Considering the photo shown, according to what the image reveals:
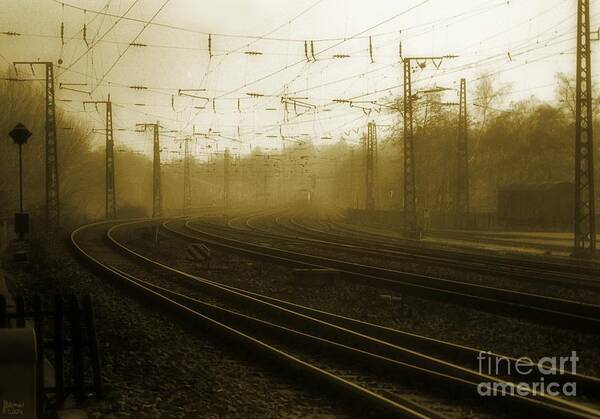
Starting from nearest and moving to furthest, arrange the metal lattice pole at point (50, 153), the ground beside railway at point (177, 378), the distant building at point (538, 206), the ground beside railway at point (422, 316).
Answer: the ground beside railway at point (177, 378)
the ground beside railway at point (422, 316)
the metal lattice pole at point (50, 153)
the distant building at point (538, 206)

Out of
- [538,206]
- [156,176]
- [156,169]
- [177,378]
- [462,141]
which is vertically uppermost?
[462,141]

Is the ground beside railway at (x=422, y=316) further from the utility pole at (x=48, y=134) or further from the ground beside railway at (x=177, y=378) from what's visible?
the utility pole at (x=48, y=134)

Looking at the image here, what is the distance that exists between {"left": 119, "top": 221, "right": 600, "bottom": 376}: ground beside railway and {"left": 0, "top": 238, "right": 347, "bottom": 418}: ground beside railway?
12.2 feet

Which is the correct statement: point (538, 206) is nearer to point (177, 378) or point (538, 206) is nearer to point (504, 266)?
point (504, 266)

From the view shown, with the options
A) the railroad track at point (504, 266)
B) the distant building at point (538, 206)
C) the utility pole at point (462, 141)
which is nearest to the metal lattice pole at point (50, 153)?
the railroad track at point (504, 266)

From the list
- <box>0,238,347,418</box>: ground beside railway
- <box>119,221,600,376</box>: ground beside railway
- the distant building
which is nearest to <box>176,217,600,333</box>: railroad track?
<box>119,221,600,376</box>: ground beside railway

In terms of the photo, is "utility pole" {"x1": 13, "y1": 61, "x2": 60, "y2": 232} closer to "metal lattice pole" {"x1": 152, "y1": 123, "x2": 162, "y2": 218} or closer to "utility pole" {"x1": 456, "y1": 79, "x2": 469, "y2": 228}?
"metal lattice pole" {"x1": 152, "y1": 123, "x2": 162, "y2": 218}

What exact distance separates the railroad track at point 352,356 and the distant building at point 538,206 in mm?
Answer: 32597

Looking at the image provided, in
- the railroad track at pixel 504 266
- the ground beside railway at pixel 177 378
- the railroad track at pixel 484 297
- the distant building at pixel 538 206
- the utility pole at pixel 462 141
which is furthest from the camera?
the distant building at pixel 538 206

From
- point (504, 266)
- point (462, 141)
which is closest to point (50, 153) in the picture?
point (462, 141)

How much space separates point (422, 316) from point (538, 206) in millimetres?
33956

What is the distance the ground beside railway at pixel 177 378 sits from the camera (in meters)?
8.10

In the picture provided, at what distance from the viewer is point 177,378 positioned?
31.1ft

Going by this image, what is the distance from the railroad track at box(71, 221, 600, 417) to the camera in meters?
7.71
